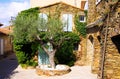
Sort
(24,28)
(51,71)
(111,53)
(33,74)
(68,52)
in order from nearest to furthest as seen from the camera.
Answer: (111,53) → (51,71) → (24,28) → (33,74) → (68,52)

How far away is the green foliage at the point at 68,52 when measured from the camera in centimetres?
→ 2302

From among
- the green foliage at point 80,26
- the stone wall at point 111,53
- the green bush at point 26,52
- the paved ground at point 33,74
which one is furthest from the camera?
the green foliage at point 80,26

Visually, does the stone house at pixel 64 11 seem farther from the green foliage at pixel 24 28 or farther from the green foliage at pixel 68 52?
the green foliage at pixel 24 28

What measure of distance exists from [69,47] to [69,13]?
317 centimetres

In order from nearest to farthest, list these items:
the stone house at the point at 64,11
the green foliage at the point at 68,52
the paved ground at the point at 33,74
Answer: the paved ground at the point at 33,74 < the green foliage at the point at 68,52 < the stone house at the point at 64,11

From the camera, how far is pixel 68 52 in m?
23.4

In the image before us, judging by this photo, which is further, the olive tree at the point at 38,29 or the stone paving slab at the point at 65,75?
the olive tree at the point at 38,29

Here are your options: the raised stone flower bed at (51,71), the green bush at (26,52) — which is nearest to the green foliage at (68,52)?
the green bush at (26,52)

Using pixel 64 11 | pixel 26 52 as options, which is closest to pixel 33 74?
pixel 26 52

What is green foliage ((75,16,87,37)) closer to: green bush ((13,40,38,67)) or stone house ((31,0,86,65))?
stone house ((31,0,86,65))

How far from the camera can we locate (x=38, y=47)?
74.5ft

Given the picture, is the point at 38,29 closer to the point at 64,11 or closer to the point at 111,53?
the point at 64,11

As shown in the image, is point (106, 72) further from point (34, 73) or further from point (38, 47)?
point (38, 47)

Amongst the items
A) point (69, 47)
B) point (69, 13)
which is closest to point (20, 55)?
point (69, 47)
